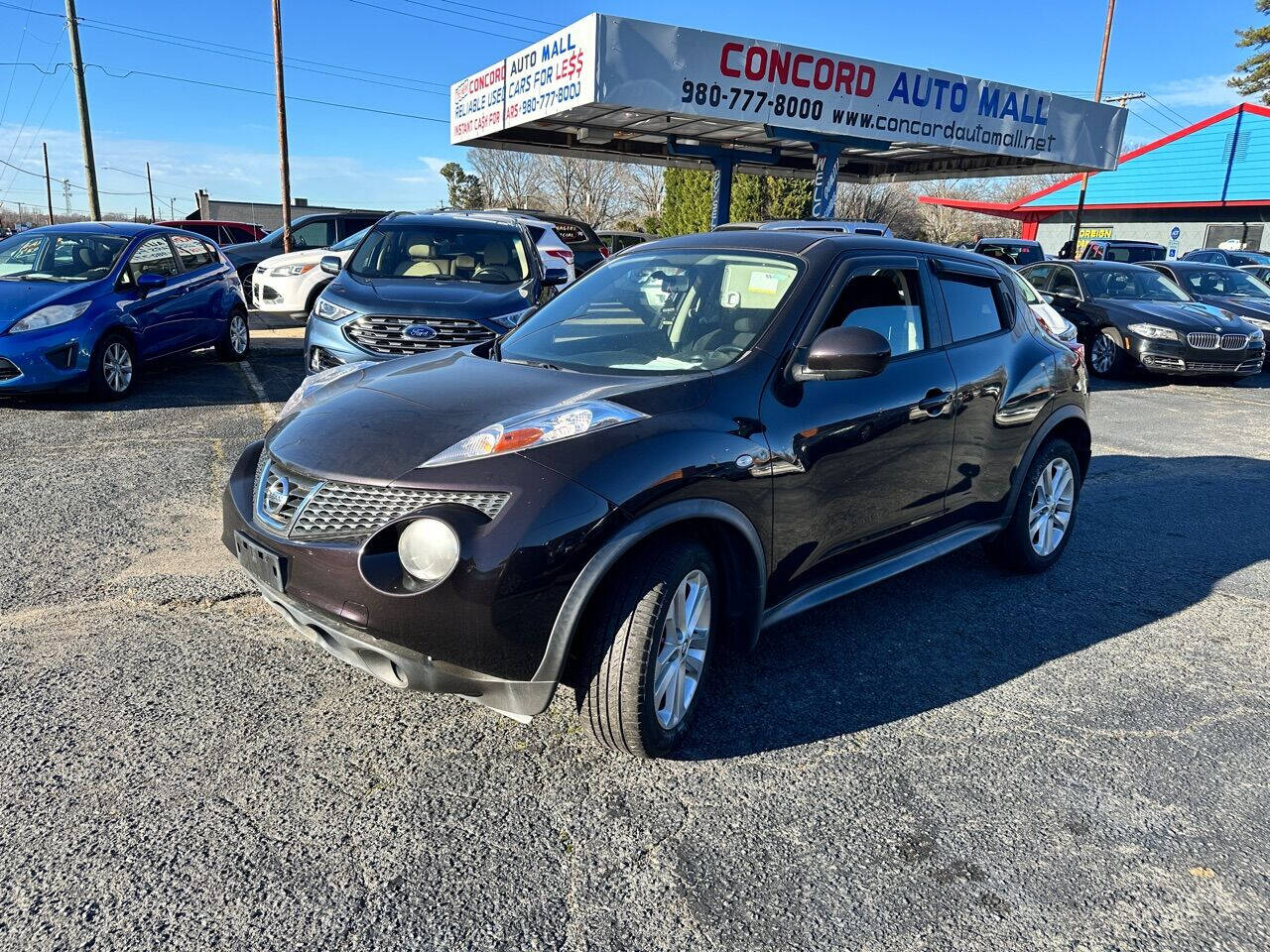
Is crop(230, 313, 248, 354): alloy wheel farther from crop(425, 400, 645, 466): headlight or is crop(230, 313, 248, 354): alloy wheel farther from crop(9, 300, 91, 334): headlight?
crop(425, 400, 645, 466): headlight

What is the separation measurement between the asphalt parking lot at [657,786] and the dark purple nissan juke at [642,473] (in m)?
0.35

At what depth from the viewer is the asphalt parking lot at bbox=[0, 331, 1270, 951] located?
2268 mm

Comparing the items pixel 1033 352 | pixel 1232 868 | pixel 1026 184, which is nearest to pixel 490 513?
pixel 1232 868

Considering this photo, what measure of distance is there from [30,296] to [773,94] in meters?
10.2

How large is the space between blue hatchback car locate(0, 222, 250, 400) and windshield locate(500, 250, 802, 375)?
559 centimetres

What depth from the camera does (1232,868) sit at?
2.56m

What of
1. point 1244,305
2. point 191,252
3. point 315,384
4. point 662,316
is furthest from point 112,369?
point 1244,305

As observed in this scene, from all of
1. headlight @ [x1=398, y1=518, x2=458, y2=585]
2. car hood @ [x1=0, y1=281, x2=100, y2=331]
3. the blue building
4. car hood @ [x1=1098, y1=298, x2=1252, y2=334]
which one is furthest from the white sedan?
the blue building

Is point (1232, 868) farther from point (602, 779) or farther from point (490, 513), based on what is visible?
point (490, 513)

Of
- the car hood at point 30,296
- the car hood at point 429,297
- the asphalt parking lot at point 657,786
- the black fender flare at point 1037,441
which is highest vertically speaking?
the car hood at point 429,297

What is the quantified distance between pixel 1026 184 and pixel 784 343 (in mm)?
91547

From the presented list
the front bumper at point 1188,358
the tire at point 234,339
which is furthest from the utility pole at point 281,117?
the front bumper at point 1188,358

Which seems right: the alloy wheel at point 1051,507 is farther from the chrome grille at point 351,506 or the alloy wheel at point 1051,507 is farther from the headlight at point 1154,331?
the headlight at point 1154,331

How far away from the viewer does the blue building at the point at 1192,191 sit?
3334 cm
